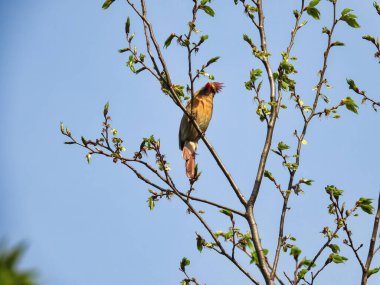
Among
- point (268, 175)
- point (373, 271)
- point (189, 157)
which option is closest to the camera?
point (373, 271)

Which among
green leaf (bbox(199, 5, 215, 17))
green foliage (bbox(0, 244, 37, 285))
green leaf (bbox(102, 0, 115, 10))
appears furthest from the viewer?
green leaf (bbox(102, 0, 115, 10))

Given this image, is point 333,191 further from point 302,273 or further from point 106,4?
point 106,4

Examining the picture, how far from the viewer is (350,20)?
4969 millimetres

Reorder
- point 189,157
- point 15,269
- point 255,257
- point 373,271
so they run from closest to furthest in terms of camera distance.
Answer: point 15,269 < point 373,271 < point 255,257 < point 189,157

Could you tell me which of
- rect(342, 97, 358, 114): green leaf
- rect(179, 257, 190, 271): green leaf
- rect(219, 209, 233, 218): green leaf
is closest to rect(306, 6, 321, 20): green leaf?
rect(342, 97, 358, 114): green leaf

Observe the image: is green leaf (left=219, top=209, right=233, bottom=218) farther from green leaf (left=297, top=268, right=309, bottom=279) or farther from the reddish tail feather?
the reddish tail feather

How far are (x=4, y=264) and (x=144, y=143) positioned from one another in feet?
12.8

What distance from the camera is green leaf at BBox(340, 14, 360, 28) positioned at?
4.94 m

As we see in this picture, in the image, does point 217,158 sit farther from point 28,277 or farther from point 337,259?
point 28,277

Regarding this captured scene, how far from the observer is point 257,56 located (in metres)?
4.71

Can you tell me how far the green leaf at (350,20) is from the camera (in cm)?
494

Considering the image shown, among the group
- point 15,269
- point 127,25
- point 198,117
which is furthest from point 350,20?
point 15,269

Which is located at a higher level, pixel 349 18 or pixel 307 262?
pixel 349 18

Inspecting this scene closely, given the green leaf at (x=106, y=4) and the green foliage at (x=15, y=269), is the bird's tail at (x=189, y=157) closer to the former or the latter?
the green leaf at (x=106, y=4)
